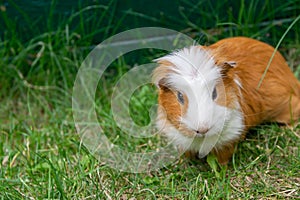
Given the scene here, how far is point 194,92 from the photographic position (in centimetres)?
237

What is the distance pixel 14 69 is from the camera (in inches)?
142

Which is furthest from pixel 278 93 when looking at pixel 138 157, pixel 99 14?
pixel 99 14

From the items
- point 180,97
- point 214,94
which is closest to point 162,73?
point 180,97

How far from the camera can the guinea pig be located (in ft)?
7.81

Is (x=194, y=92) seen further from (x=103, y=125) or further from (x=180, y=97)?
(x=103, y=125)

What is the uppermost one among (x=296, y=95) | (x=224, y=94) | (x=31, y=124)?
(x=224, y=94)

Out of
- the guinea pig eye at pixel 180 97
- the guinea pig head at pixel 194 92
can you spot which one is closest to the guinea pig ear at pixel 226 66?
the guinea pig head at pixel 194 92

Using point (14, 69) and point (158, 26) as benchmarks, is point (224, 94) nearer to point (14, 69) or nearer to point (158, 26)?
point (158, 26)

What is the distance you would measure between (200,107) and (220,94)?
0.18 meters

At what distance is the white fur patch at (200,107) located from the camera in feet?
7.68

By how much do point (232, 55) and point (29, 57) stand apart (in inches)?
61.3

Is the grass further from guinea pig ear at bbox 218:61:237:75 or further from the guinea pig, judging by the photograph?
guinea pig ear at bbox 218:61:237:75

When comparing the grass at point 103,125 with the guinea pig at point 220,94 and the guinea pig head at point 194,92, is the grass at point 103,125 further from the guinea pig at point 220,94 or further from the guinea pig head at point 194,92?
the guinea pig head at point 194,92

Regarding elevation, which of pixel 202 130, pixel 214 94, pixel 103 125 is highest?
pixel 214 94
